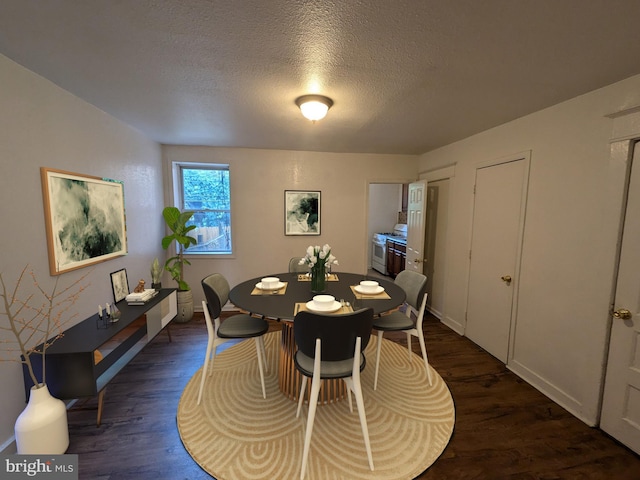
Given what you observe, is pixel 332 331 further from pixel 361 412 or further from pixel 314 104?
pixel 314 104

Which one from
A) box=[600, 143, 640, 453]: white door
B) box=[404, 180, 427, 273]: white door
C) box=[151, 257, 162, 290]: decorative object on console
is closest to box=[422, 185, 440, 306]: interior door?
box=[404, 180, 427, 273]: white door

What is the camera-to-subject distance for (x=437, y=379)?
2412mm

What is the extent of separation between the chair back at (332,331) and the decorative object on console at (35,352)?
1.56m

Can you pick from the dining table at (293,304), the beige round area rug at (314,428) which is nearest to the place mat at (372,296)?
the dining table at (293,304)

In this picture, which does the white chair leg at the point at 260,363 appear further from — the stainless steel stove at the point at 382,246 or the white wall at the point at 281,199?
the stainless steel stove at the point at 382,246

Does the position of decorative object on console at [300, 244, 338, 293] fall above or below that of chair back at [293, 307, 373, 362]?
above

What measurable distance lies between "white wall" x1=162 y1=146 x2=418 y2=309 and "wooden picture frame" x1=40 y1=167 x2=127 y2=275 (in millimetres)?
1264

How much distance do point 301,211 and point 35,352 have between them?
10.2 feet

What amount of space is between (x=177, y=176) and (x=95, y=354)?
2.75 metres

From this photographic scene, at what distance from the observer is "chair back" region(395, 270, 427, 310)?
2342 millimetres

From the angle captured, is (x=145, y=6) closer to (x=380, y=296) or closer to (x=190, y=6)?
(x=190, y=6)

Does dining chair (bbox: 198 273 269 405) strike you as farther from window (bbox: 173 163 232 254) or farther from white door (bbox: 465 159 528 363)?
white door (bbox: 465 159 528 363)

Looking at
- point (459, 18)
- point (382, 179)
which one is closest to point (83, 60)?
point (459, 18)

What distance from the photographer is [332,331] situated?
4.84 ft
